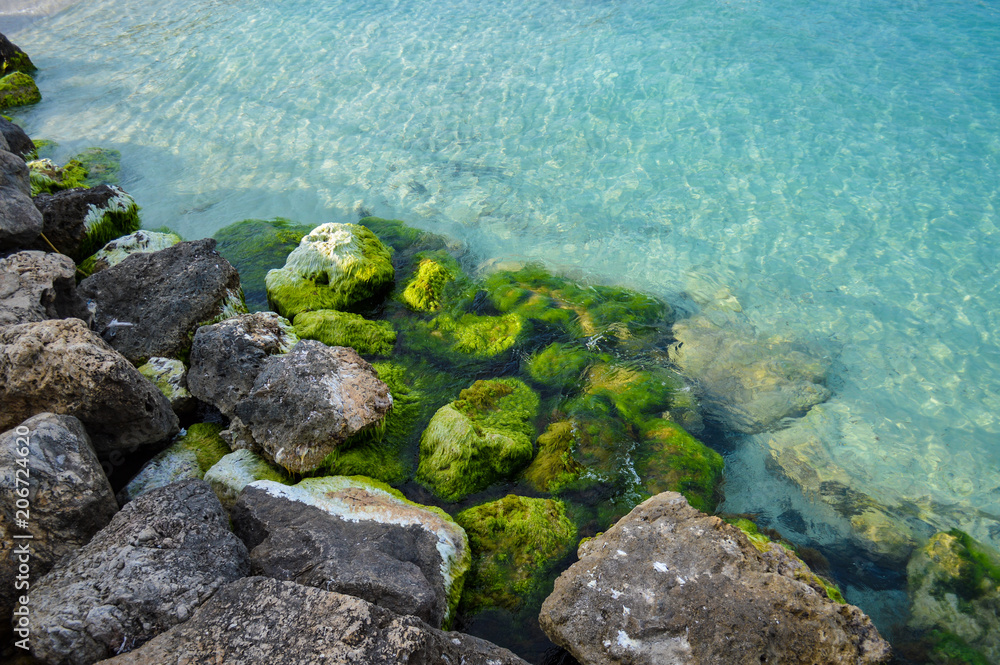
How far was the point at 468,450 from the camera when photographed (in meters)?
5.21

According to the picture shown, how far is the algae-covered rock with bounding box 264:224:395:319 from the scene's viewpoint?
7.11 metres

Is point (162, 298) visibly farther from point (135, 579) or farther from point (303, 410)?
point (135, 579)

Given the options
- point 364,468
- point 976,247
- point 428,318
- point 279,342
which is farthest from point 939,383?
point 279,342

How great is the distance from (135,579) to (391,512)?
1718 millimetres

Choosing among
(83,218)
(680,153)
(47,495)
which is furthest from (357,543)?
(680,153)

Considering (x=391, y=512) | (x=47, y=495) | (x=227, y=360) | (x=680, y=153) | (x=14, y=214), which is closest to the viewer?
(x=47, y=495)

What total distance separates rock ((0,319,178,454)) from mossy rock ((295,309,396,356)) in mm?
2058

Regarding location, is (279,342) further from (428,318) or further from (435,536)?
(435,536)

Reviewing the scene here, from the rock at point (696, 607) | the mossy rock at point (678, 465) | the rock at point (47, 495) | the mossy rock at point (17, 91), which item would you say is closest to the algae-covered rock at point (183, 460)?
the rock at point (47, 495)

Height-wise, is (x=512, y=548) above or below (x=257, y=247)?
below

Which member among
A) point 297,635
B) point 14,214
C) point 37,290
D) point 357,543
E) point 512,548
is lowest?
point 512,548

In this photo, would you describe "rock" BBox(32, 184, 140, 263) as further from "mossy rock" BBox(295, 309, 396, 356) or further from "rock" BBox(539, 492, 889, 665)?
"rock" BBox(539, 492, 889, 665)

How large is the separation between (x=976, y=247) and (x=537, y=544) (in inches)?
304

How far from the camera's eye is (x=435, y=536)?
4.40 meters
